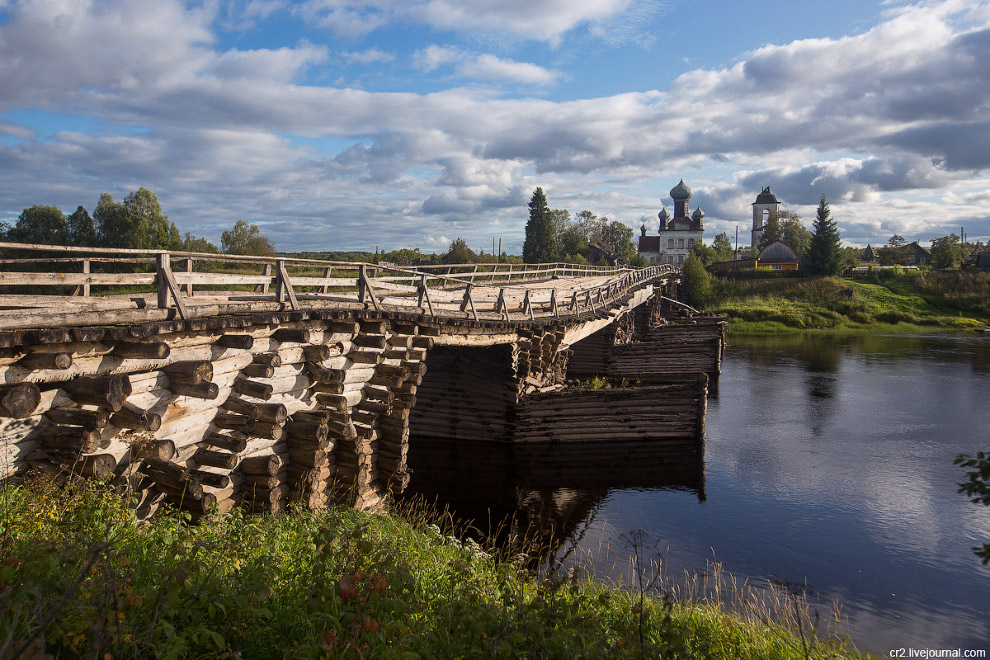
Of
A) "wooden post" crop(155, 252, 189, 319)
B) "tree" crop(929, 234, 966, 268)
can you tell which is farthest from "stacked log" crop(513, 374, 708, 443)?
"tree" crop(929, 234, 966, 268)

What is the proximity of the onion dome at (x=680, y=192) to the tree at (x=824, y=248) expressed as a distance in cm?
4775

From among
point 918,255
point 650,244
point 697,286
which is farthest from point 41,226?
point 918,255

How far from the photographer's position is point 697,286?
247 ft

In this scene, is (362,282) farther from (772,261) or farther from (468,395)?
(772,261)

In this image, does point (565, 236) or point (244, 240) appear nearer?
point (244, 240)

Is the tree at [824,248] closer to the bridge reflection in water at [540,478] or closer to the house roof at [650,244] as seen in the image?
the house roof at [650,244]

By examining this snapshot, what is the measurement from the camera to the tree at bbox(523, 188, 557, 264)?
285 ft

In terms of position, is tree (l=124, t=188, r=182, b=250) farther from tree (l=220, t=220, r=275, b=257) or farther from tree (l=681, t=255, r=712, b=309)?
tree (l=681, t=255, r=712, b=309)

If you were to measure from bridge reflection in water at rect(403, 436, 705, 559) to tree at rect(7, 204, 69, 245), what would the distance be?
37367 millimetres

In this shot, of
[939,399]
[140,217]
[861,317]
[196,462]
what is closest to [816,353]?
[939,399]

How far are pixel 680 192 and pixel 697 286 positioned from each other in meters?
61.0

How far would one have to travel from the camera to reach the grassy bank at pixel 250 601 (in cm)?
402

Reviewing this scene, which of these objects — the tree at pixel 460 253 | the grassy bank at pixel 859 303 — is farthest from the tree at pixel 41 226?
the grassy bank at pixel 859 303

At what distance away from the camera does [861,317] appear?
6706 cm
